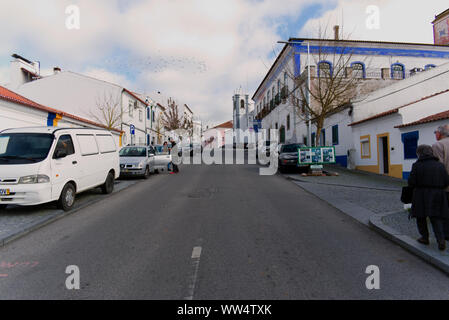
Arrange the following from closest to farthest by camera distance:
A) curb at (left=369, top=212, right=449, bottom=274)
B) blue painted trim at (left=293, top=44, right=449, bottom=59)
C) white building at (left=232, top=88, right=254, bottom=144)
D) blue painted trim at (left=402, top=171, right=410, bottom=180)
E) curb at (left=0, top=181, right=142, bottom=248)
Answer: curb at (left=369, top=212, right=449, bottom=274) → curb at (left=0, top=181, right=142, bottom=248) → blue painted trim at (left=402, top=171, right=410, bottom=180) → blue painted trim at (left=293, top=44, right=449, bottom=59) → white building at (left=232, top=88, right=254, bottom=144)

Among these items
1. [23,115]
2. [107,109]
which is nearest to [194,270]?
[23,115]

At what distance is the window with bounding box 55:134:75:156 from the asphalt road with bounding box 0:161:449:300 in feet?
5.52

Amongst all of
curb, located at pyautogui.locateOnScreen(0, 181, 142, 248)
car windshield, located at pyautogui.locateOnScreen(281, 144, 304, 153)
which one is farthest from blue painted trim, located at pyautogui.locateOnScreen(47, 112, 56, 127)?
car windshield, located at pyautogui.locateOnScreen(281, 144, 304, 153)

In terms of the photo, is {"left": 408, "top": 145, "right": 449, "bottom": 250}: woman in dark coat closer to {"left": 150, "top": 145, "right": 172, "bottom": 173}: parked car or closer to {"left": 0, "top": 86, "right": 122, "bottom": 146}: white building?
{"left": 0, "top": 86, "right": 122, "bottom": 146}: white building

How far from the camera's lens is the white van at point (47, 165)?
669 cm

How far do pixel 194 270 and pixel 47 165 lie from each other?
502 cm

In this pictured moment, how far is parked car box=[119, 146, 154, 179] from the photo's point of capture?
46.0 feet

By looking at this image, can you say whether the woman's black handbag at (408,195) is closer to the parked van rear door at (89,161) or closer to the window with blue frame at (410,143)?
the parked van rear door at (89,161)

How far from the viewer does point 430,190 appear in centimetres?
436

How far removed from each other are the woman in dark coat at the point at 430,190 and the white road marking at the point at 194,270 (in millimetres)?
3285

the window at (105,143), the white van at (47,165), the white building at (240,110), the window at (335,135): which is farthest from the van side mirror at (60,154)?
the white building at (240,110)

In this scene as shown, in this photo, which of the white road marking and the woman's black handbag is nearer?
the white road marking

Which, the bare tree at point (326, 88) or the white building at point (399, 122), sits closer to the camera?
the white building at point (399, 122)

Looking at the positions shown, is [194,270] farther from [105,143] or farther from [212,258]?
[105,143]
